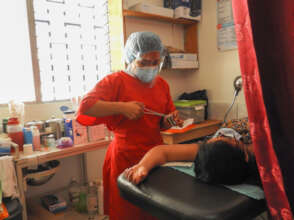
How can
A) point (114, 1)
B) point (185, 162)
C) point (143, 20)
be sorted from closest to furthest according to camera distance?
1. point (185, 162)
2. point (114, 1)
3. point (143, 20)

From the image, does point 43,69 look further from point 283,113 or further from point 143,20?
point 283,113

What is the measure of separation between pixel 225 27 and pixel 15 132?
237 centimetres

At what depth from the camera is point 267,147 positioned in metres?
0.66

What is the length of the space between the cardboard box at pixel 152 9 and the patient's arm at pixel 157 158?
1778 millimetres

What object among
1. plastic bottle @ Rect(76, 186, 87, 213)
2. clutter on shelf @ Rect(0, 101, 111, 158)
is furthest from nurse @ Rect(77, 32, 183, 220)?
plastic bottle @ Rect(76, 186, 87, 213)

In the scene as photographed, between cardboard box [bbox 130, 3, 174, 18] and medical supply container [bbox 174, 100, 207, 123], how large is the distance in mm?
1009

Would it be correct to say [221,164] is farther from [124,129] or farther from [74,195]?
[74,195]

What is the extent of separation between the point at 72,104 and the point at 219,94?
175 centimetres

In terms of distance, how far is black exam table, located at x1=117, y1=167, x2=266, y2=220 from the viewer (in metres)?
0.63

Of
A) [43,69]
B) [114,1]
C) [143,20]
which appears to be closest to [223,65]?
[143,20]

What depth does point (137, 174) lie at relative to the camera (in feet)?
2.81

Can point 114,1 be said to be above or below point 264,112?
above

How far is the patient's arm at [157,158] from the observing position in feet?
2.82

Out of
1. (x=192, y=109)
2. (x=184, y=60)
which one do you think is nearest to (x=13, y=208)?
(x=192, y=109)
